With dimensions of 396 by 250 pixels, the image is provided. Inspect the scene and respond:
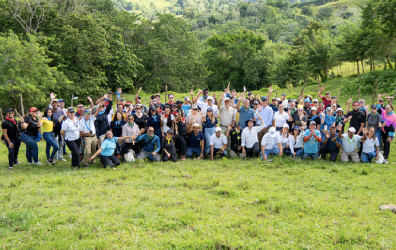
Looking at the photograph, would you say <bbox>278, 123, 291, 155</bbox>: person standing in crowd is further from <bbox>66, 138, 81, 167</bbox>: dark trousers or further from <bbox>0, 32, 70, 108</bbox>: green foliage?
<bbox>0, 32, 70, 108</bbox>: green foliage

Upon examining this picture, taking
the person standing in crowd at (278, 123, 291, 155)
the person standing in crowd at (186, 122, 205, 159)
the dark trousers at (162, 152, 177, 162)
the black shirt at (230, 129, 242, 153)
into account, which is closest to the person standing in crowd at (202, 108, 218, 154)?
the person standing in crowd at (186, 122, 205, 159)

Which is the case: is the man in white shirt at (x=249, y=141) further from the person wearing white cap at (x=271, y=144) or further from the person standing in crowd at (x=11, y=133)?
the person standing in crowd at (x=11, y=133)

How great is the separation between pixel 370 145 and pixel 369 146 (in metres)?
0.05

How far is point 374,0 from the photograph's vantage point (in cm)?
2753

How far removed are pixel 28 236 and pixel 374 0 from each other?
3280 cm

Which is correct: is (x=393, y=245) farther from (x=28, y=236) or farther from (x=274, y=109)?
(x=274, y=109)

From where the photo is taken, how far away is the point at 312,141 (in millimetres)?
11000

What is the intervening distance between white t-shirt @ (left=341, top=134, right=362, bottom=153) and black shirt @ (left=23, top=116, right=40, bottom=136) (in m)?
11.3

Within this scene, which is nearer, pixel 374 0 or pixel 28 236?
pixel 28 236

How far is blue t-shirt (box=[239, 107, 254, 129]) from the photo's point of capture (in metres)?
11.8

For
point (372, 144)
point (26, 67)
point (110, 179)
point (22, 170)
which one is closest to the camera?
point (110, 179)

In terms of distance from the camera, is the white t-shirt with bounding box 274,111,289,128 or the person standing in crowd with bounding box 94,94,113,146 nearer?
the person standing in crowd with bounding box 94,94,113,146

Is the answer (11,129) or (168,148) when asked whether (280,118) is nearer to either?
(168,148)

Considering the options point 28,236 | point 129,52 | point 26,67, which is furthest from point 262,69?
point 28,236
